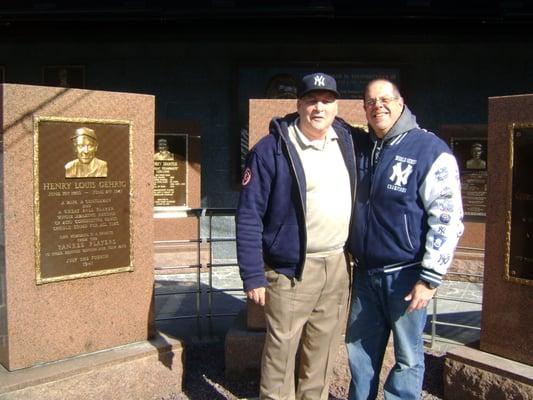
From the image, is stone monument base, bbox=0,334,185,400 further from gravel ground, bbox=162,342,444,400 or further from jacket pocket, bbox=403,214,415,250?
jacket pocket, bbox=403,214,415,250

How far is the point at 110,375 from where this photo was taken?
357 cm

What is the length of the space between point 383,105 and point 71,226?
2075 mm

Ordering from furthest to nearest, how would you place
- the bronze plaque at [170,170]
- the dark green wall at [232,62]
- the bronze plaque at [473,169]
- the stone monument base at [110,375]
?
the dark green wall at [232,62]
the bronze plaque at [170,170]
the bronze plaque at [473,169]
the stone monument base at [110,375]

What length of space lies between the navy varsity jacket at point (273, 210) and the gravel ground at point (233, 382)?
1393 millimetres

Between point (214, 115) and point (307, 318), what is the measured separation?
223 inches

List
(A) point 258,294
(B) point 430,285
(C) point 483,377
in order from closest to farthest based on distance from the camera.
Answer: (B) point 430,285, (A) point 258,294, (C) point 483,377

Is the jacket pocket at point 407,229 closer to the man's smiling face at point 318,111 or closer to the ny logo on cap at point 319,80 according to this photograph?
the man's smiling face at point 318,111

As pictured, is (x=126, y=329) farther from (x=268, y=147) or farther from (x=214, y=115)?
(x=214, y=115)

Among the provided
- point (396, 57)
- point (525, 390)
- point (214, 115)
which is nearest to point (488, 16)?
point (396, 57)

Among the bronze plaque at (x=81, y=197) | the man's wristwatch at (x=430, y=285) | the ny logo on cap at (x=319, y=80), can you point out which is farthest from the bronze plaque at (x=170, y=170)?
the man's wristwatch at (x=430, y=285)

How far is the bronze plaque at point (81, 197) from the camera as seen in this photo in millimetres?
3393

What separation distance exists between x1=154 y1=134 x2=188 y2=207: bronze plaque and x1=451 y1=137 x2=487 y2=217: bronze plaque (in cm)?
382

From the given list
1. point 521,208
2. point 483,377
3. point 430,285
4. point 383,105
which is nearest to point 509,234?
point 521,208

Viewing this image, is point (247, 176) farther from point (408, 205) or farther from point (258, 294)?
point (408, 205)
